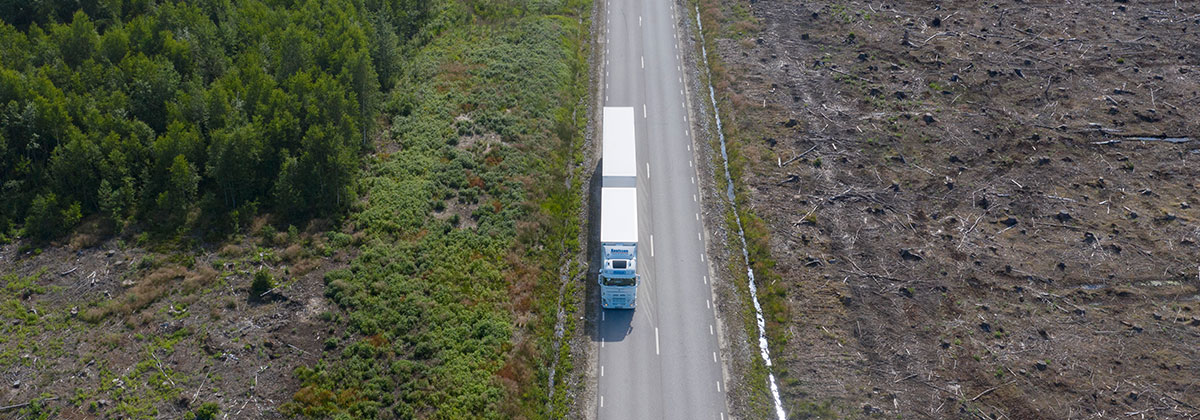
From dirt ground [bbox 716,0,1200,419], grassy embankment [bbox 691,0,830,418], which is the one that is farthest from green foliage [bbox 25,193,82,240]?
dirt ground [bbox 716,0,1200,419]

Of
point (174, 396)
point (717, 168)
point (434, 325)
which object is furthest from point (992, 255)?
point (174, 396)

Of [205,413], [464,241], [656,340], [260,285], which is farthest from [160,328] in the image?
[656,340]

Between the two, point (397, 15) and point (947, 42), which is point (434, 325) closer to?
point (397, 15)

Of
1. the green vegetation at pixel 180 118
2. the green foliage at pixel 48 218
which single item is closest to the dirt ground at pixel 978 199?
the green vegetation at pixel 180 118

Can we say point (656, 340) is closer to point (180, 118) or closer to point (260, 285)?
point (260, 285)

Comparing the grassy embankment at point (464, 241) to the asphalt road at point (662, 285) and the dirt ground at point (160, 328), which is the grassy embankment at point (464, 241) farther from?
the asphalt road at point (662, 285)
